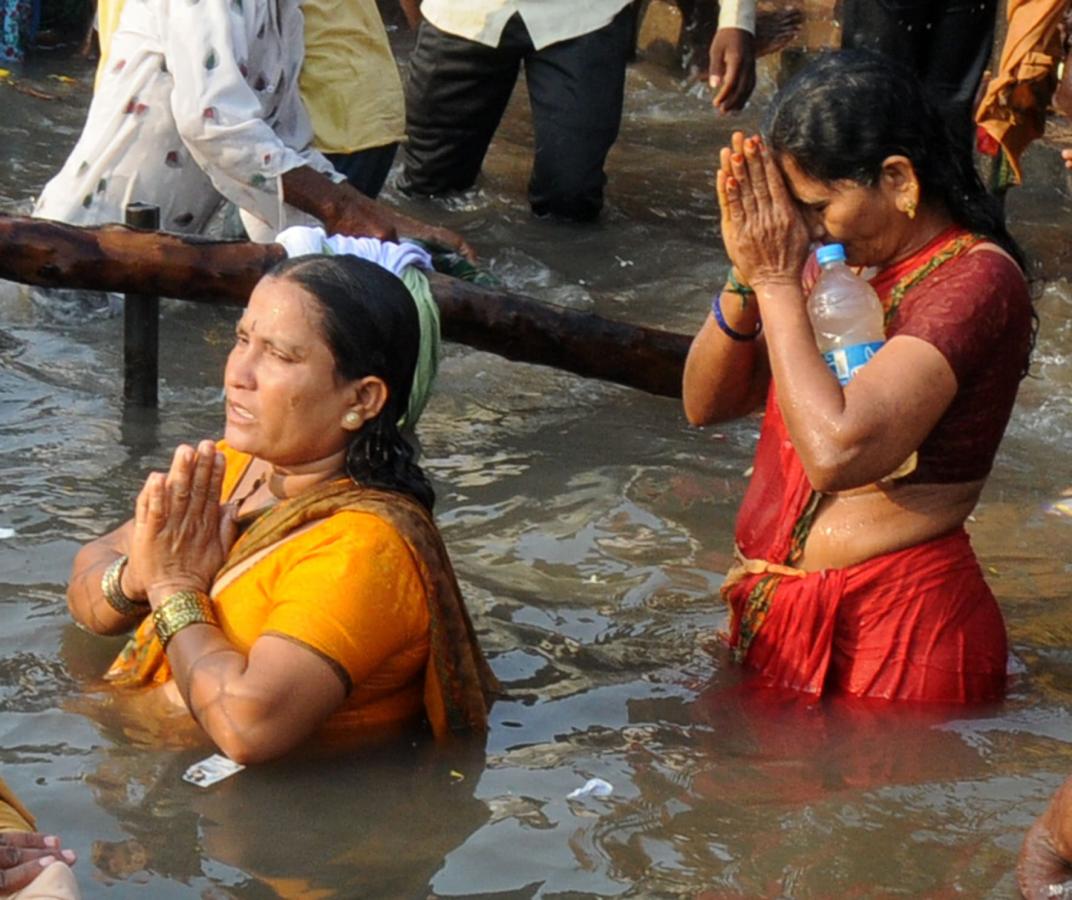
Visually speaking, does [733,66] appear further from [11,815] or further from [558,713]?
[11,815]

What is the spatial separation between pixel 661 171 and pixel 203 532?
630 cm

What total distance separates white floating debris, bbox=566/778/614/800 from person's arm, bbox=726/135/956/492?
689 millimetres

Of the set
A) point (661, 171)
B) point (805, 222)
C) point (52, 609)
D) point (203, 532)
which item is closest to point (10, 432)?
point (52, 609)

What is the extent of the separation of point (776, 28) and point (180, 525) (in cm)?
706

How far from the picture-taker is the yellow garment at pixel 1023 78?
6.14 m

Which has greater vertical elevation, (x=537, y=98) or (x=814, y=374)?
(x=814, y=374)

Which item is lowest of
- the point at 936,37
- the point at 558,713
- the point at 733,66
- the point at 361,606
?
the point at 558,713

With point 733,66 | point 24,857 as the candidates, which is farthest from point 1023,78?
point 24,857

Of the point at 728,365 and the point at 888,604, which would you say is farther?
the point at 728,365

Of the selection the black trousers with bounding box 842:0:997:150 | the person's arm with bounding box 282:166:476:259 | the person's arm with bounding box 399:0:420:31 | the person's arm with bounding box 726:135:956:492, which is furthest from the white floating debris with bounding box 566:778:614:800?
the person's arm with bounding box 399:0:420:31

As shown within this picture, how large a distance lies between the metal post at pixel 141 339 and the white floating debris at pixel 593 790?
2.52 meters

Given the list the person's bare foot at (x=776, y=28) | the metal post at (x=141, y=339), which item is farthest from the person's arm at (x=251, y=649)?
the person's bare foot at (x=776, y=28)

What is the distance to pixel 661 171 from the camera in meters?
9.45

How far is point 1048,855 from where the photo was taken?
3.05 meters
